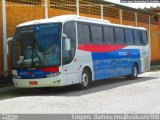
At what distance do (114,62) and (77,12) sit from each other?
6039 millimetres

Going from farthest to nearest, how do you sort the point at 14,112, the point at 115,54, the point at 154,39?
the point at 154,39 → the point at 115,54 → the point at 14,112

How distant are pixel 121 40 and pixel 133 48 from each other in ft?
6.23

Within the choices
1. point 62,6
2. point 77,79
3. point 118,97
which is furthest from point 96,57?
point 62,6

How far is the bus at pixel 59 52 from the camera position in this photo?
636 inches

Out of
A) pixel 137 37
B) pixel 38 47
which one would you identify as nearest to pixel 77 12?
pixel 137 37

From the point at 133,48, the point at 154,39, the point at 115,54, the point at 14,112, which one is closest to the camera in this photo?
the point at 14,112

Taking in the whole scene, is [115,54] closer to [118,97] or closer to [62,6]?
[62,6]

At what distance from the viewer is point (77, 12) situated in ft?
85.5

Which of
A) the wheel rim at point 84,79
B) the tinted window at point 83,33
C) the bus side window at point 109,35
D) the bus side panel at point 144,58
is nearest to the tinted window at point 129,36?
the bus side panel at point 144,58

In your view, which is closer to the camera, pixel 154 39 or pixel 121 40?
pixel 121 40

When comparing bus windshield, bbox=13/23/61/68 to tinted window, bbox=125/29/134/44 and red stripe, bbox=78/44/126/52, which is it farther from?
tinted window, bbox=125/29/134/44

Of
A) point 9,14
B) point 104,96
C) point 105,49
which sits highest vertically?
point 9,14

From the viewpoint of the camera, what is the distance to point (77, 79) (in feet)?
56.7

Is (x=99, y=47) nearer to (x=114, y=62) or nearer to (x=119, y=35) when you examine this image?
(x=114, y=62)
